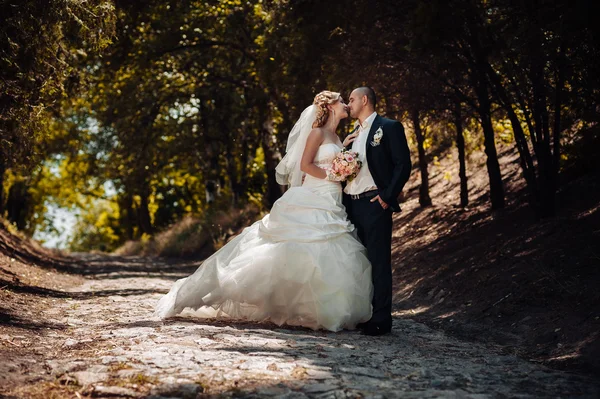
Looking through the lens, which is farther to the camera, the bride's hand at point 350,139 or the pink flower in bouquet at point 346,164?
the bride's hand at point 350,139

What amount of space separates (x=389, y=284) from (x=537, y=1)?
417 cm

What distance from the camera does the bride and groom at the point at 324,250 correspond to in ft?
29.1

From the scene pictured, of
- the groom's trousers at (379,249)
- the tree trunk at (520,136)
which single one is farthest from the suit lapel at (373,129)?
the tree trunk at (520,136)

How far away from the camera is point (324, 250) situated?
9.05m

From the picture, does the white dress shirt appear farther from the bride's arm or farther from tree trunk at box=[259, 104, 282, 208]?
tree trunk at box=[259, 104, 282, 208]

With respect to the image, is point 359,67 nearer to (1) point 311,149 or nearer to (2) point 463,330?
(1) point 311,149

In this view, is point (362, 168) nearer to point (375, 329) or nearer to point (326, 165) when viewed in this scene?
point (326, 165)

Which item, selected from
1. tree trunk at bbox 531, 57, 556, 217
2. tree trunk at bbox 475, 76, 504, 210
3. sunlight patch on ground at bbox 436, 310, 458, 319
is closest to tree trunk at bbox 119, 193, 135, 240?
tree trunk at bbox 475, 76, 504, 210

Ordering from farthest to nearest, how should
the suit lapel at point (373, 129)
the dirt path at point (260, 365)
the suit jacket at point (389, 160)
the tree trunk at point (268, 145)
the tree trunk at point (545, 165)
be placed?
the tree trunk at point (268, 145)
the tree trunk at point (545, 165)
the suit lapel at point (373, 129)
the suit jacket at point (389, 160)
the dirt path at point (260, 365)

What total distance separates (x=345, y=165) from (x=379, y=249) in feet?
3.45

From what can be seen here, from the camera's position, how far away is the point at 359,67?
50.3ft

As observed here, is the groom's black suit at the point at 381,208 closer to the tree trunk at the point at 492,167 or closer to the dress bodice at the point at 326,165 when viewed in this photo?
the dress bodice at the point at 326,165

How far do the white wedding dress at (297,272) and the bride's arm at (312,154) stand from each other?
0.08 m

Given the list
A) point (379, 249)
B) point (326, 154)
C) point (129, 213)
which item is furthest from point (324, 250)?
point (129, 213)
